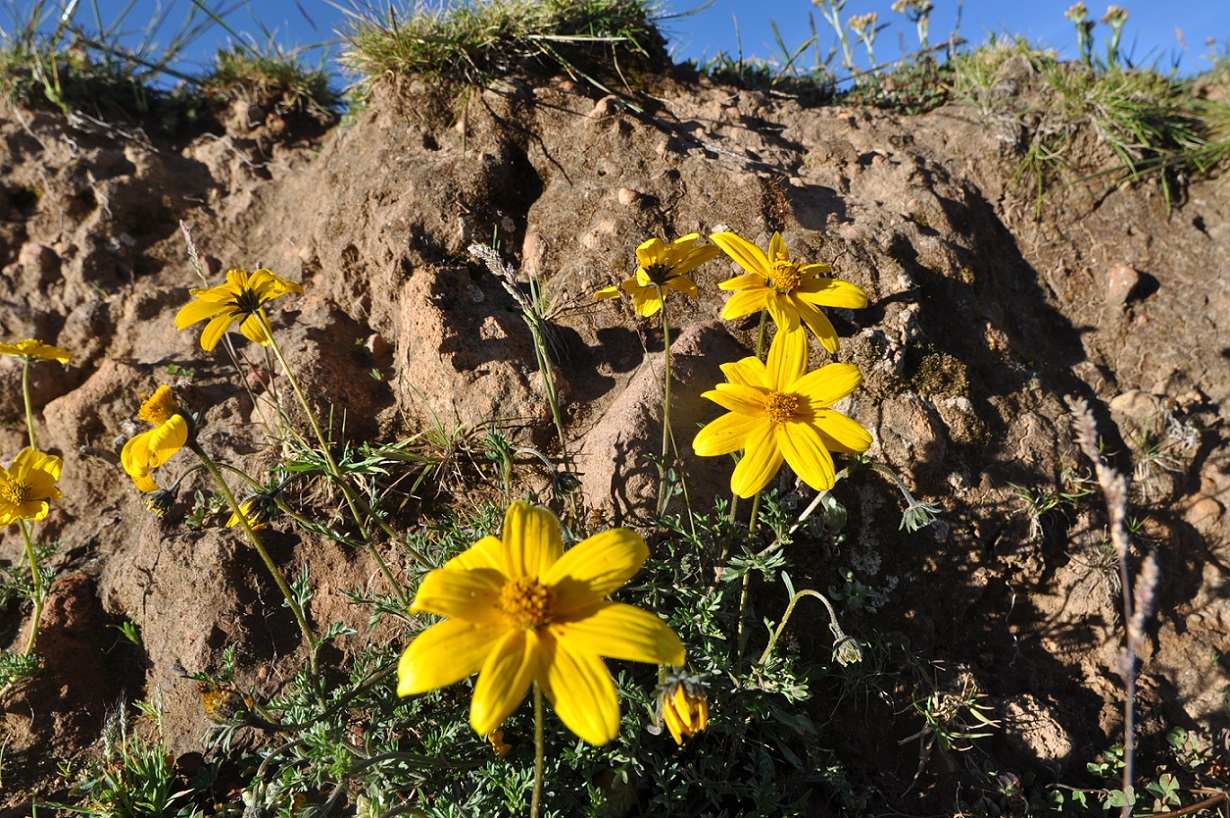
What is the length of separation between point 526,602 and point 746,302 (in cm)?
129

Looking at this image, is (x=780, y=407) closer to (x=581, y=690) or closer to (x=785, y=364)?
(x=785, y=364)

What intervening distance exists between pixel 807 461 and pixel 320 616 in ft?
6.77


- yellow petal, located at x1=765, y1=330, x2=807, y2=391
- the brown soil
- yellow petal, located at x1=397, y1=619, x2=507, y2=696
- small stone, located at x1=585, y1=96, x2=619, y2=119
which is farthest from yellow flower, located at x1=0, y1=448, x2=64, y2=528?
small stone, located at x1=585, y1=96, x2=619, y2=119

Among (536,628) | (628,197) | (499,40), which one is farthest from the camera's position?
(499,40)

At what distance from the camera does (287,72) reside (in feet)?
16.3

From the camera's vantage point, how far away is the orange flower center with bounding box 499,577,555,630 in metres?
1.68

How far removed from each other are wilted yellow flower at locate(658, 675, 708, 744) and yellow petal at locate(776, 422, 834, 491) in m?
0.67

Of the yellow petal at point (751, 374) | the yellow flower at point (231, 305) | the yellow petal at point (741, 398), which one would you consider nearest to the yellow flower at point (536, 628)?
the yellow petal at point (741, 398)

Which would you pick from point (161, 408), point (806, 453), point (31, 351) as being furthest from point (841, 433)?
point (31, 351)

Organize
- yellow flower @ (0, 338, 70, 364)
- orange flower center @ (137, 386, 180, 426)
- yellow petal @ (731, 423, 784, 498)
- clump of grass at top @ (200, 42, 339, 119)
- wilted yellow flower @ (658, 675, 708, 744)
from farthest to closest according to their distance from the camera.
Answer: clump of grass at top @ (200, 42, 339, 119) < yellow flower @ (0, 338, 70, 364) < orange flower center @ (137, 386, 180, 426) < yellow petal @ (731, 423, 784, 498) < wilted yellow flower @ (658, 675, 708, 744)

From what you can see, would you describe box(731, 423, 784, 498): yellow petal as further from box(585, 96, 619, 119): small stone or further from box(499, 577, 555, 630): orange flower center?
box(585, 96, 619, 119): small stone

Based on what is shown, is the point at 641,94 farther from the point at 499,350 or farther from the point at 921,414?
the point at 921,414

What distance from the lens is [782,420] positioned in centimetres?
225

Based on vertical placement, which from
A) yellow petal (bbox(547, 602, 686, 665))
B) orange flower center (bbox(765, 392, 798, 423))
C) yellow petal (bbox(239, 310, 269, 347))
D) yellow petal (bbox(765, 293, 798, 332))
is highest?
yellow petal (bbox(765, 293, 798, 332))
